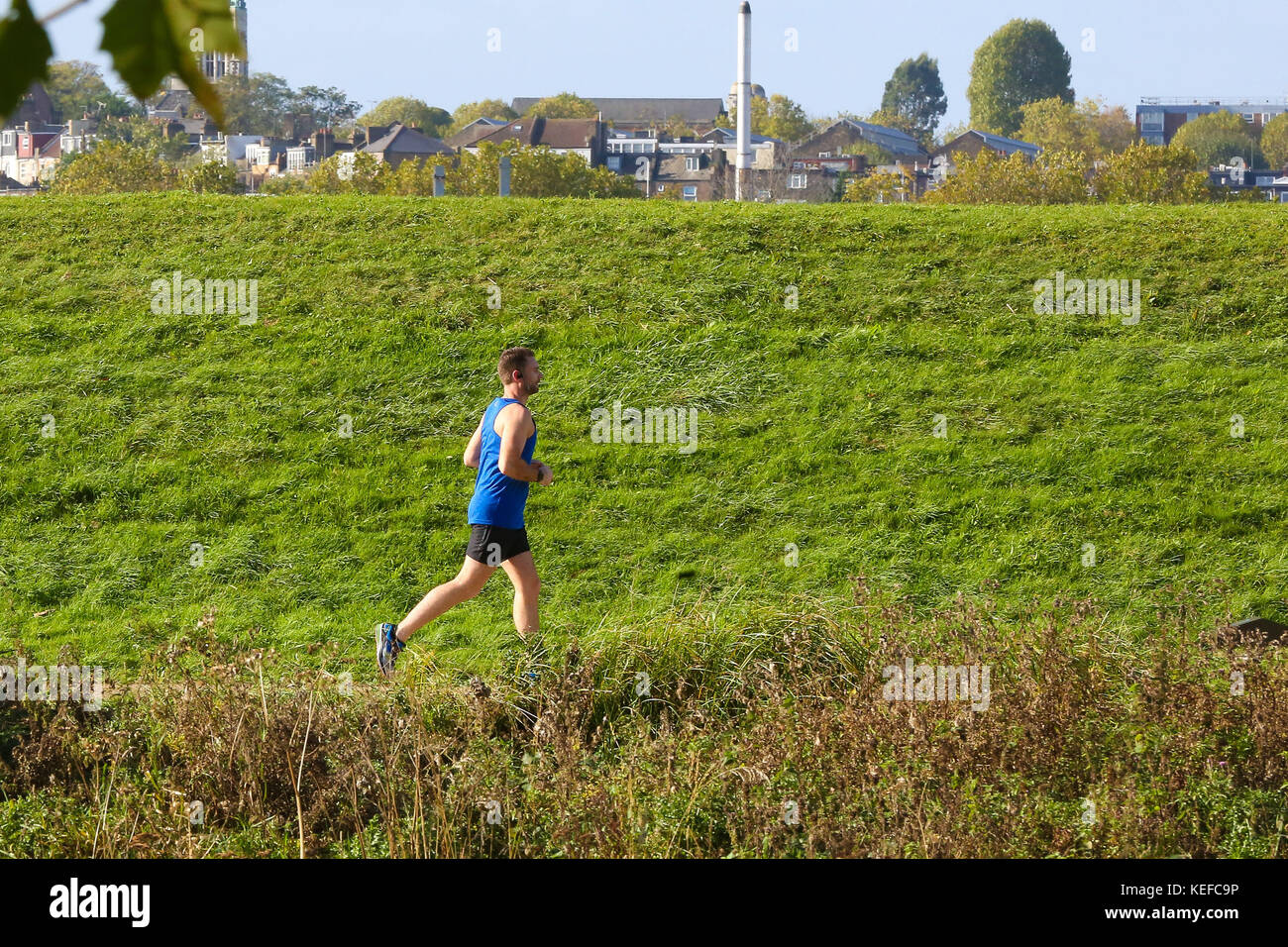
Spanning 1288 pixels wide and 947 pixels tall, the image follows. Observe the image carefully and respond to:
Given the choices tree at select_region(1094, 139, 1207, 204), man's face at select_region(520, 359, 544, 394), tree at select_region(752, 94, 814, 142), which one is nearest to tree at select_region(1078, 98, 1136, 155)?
tree at select_region(752, 94, 814, 142)

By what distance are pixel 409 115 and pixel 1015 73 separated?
61005mm

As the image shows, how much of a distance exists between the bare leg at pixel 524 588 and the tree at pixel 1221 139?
10821cm

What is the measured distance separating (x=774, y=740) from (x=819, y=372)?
683 centimetres

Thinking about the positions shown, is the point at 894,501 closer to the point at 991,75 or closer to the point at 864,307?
the point at 864,307

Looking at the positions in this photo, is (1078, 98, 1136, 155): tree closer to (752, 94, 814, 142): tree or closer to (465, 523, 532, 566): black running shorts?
(752, 94, 814, 142): tree

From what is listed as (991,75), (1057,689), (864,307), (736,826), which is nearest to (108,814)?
(736,826)

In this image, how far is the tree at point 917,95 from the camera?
15500 centimetres

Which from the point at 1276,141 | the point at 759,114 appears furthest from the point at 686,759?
the point at 759,114

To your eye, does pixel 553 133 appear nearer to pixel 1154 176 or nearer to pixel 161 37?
pixel 1154 176

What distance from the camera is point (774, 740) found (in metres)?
4.82

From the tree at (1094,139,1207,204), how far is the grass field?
113 feet

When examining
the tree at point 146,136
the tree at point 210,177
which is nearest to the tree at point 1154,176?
the tree at point 210,177

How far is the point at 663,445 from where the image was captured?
33.8 feet

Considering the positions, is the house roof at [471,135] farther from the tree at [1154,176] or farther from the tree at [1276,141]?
the tree at [1276,141]
